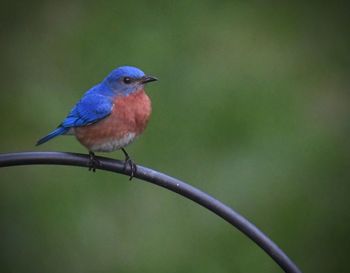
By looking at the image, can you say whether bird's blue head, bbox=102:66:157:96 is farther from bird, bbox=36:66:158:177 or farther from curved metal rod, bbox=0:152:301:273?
curved metal rod, bbox=0:152:301:273

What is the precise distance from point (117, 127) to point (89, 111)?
169 millimetres

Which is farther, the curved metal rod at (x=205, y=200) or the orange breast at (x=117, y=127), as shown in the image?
the orange breast at (x=117, y=127)

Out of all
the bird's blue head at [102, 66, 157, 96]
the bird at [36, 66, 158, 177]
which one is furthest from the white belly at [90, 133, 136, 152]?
the bird's blue head at [102, 66, 157, 96]

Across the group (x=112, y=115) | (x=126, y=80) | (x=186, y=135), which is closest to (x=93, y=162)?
(x=112, y=115)

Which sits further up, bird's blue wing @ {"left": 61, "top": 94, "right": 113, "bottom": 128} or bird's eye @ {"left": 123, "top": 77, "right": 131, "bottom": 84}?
bird's eye @ {"left": 123, "top": 77, "right": 131, "bottom": 84}

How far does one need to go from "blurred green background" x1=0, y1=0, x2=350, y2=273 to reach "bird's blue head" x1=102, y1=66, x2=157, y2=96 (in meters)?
2.17

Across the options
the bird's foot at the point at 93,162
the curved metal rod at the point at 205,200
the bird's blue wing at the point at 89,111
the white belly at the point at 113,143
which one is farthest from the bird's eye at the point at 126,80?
the curved metal rod at the point at 205,200

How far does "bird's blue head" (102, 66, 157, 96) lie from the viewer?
3879 mm

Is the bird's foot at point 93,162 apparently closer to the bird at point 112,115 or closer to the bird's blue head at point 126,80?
the bird at point 112,115

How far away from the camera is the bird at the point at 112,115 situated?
3.77 metres

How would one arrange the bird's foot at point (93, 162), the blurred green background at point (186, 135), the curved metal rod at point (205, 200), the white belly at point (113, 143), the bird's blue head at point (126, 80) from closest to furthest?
the curved metal rod at point (205, 200)
the bird's foot at point (93, 162)
the white belly at point (113, 143)
the bird's blue head at point (126, 80)
the blurred green background at point (186, 135)

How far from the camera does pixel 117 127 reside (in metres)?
3.77

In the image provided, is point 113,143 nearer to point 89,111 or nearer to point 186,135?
point 89,111

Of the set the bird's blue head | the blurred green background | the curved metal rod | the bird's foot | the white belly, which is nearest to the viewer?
the curved metal rod
